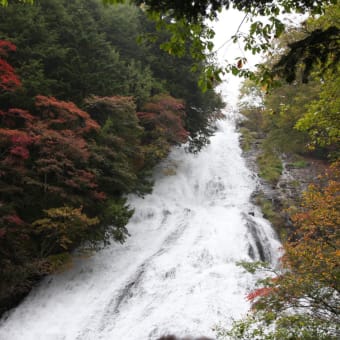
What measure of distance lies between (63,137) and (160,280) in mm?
5415

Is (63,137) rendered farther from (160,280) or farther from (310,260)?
(310,260)

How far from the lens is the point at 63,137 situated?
10.5m

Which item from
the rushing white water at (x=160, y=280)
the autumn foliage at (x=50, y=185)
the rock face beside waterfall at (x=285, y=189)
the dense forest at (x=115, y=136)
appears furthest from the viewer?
the rock face beside waterfall at (x=285, y=189)

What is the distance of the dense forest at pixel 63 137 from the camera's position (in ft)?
31.9

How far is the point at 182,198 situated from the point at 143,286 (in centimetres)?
758

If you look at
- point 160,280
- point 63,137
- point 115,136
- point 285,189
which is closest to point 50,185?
point 63,137

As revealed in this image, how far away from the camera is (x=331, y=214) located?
21.2 ft

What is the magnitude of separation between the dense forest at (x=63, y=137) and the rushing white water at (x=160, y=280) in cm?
89

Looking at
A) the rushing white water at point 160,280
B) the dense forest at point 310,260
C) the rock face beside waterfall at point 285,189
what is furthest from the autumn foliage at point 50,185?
the rock face beside waterfall at point 285,189

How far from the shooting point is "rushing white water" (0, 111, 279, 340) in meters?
8.38

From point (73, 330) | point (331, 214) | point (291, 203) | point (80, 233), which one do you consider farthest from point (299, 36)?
point (73, 330)

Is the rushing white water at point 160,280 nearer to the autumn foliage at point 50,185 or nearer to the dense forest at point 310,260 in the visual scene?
the autumn foliage at point 50,185

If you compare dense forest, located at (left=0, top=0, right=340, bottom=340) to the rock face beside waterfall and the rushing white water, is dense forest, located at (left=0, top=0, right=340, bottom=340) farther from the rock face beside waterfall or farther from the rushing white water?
the rushing white water

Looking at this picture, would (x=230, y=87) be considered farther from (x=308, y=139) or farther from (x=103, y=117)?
(x=103, y=117)
